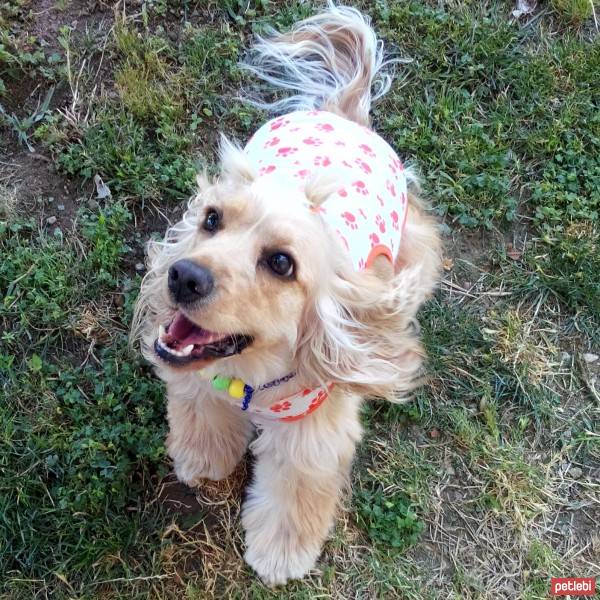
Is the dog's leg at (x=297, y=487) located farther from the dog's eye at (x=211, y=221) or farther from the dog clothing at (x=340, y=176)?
the dog's eye at (x=211, y=221)

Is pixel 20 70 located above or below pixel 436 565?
above

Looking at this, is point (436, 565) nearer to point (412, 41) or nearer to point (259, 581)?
point (259, 581)

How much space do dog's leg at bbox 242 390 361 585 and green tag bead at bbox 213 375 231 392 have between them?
1.03ft

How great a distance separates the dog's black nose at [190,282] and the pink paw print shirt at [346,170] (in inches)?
18.4

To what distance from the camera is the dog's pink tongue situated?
5.86ft

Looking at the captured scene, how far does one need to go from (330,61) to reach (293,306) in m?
1.61

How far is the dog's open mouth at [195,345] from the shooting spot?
1774 mm

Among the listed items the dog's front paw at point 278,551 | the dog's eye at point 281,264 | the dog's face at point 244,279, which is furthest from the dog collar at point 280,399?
the dog's front paw at point 278,551

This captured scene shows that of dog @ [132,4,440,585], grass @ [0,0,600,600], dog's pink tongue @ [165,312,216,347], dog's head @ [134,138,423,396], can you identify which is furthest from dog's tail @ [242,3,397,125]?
dog's pink tongue @ [165,312,216,347]

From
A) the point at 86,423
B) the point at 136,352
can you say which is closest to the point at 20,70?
the point at 136,352

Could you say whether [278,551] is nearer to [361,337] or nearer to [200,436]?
[200,436]

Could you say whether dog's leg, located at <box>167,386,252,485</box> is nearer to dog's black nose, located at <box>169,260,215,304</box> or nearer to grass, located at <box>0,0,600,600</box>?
grass, located at <box>0,0,600,600</box>

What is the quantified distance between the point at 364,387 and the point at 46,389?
52.6 inches

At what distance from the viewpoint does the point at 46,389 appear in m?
2.62
